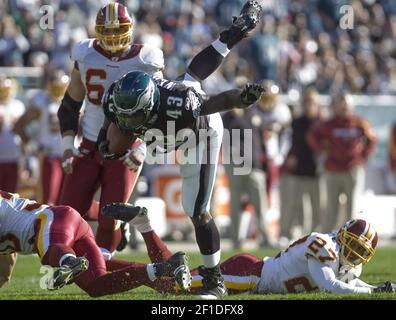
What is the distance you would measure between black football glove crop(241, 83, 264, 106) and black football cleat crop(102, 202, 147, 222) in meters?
1.18

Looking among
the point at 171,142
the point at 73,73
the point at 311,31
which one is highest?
the point at 311,31

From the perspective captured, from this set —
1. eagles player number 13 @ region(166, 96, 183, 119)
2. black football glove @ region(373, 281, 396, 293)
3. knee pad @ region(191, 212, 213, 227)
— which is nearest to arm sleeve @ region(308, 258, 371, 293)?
black football glove @ region(373, 281, 396, 293)

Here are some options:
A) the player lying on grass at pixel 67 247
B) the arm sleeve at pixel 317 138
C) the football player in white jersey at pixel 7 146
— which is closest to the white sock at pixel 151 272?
the player lying on grass at pixel 67 247

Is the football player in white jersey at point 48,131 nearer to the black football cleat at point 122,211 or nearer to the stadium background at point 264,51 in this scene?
the stadium background at point 264,51

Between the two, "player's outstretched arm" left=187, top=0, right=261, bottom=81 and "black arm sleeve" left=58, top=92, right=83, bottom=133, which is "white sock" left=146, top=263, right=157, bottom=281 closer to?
"player's outstretched arm" left=187, top=0, right=261, bottom=81

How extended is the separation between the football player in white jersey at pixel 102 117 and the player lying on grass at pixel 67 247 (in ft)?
3.19

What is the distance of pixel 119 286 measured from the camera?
6.54 m

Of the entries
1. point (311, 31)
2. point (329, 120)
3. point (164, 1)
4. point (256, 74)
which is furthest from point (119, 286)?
point (311, 31)

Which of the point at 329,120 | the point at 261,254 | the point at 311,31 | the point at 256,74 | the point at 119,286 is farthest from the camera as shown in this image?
the point at 311,31

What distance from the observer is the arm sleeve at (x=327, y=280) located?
6.56m

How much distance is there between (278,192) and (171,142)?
678 centimetres

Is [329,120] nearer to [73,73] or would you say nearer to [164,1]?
[73,73]

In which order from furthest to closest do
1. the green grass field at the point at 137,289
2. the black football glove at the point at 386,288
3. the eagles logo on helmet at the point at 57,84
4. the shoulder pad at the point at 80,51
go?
the eagles logo on helmet at the point at 57,84 < the shoulder pad at the point at 80,51 < the black football glove at the point at 386,288 < the green grass field at the point at 137,289

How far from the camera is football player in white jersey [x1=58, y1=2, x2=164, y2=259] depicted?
25.1 ft
